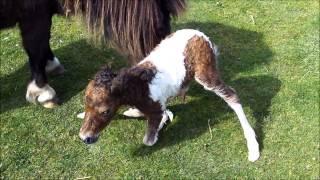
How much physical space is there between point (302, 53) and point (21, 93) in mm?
1661

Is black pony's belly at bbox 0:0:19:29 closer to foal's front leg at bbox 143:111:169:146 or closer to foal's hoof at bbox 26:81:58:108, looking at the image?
foal's hoof at bbox 26:81:58:108

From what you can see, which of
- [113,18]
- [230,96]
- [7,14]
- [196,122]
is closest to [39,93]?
[7,14]

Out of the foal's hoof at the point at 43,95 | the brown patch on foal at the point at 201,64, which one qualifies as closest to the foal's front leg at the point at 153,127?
the brown patch on foal at the point at 201,64

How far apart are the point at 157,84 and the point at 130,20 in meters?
0.29

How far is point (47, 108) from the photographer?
8.57ft

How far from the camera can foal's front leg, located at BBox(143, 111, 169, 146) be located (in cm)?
216

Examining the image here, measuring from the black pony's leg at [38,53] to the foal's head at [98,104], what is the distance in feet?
1.95

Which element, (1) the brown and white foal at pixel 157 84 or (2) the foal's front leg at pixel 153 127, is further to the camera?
(2) the foal's front leg at pixel 153 127

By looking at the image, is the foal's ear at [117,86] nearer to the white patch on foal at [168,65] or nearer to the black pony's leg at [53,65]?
the white patch on foal at [168,65]

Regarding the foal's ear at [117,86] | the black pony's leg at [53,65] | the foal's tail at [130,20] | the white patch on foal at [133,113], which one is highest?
the foal's tail at [130,20]

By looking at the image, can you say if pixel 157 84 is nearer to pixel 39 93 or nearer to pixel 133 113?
pixel 133 113

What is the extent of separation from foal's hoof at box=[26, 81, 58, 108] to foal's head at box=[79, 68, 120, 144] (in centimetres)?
69

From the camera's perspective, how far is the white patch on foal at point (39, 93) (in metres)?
2.58

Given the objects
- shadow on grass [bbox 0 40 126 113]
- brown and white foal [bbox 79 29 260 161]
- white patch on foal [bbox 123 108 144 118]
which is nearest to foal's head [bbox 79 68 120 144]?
brown and white foal [bbox 79 29 260 161]
